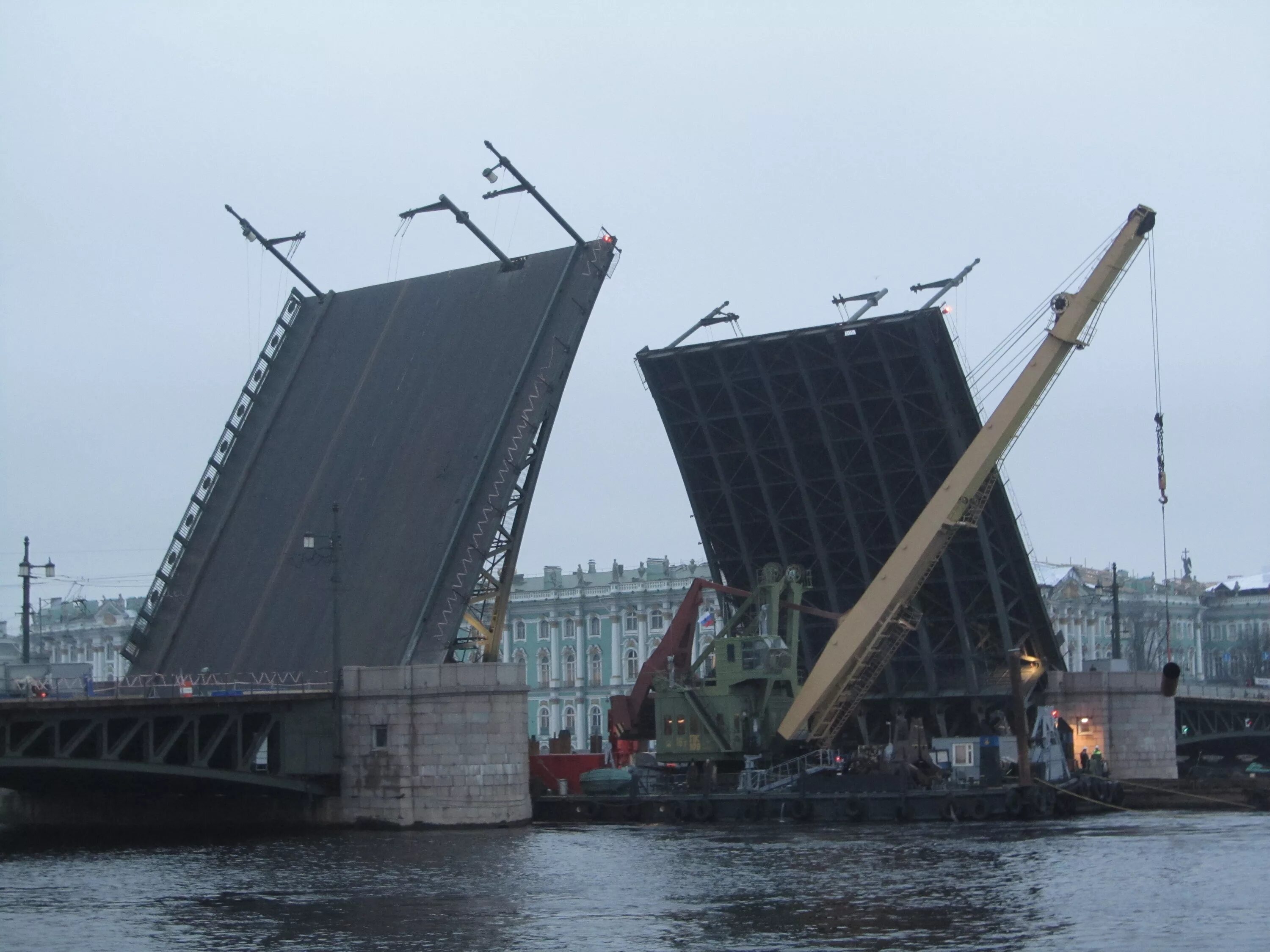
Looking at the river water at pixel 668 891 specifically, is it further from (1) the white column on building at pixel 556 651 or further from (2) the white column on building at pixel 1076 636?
(2) the white column on building at pixel 1076 636

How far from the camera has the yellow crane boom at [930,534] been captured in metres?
42.8

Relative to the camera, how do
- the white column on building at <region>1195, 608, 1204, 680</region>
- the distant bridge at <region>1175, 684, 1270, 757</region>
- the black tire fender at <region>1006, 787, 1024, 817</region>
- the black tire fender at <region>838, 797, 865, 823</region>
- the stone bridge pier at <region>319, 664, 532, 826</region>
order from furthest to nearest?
the white column on building at <region>1195, 608, 1204, 680</region>, the distant bridge at <region>1175, 684, 1270, 757</region>, the black tire fender at <region>838, 797, 865, 823</region>, the black tire fender at <region>1006, 787, 1024, 817</region>, the stone bridge pier at <region>319, 664, 532, 826</region>

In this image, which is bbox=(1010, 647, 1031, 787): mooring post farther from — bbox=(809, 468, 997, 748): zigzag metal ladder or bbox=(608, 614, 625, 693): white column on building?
bbox=(608, 614, 625, 693): white column on building

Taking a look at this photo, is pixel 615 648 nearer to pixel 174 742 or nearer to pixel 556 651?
pixel 556 651

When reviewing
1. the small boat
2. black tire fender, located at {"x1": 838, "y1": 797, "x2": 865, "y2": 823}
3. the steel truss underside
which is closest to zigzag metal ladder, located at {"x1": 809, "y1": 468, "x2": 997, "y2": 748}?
the steel truss underside

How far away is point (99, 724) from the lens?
3934 centimetres

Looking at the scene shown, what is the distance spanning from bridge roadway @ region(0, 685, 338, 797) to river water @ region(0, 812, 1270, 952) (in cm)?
148

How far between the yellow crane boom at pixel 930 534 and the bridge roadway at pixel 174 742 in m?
10.6

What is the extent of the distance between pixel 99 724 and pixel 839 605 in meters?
17.5

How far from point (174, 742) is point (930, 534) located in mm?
16213

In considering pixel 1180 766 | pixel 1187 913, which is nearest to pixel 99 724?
pixel 1187 913

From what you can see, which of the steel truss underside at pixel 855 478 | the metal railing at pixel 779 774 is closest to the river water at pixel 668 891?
the metal railing at pixel 779 774

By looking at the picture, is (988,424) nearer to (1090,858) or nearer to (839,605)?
(839,605)

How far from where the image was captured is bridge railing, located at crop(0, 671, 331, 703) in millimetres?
40406
